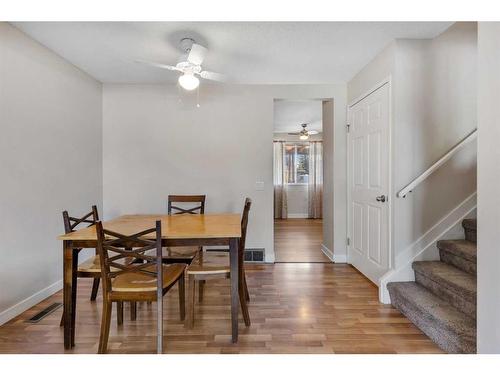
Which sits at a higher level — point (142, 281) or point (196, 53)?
point (196, 53)

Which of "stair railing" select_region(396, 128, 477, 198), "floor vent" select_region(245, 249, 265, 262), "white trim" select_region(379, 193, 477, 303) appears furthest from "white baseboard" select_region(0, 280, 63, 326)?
"stair railing" select_region(396, 128, 477, 198)

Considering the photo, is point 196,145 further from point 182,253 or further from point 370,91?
point 370,91

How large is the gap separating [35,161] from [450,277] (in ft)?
11.6

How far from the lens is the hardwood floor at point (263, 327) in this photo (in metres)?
1.97

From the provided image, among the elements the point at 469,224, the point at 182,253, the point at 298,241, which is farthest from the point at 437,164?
the point at 298,241

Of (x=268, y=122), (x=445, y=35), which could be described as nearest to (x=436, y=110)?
(x=445, y=35)

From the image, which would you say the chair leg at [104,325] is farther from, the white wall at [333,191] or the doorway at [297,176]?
the doorway at [297,176]

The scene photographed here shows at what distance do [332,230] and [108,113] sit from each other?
132 inches

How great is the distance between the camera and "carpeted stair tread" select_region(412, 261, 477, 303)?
2020mm

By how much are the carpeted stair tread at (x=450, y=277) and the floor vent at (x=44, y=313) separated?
311 cm

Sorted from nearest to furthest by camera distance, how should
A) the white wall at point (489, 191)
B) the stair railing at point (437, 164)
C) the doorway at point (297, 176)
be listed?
the white wall at point (489, 191), the stair railing at point (437, 164), the doorway at point (297, 176)

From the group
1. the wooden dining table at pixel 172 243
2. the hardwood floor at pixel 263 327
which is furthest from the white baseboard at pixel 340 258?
the wooden dining table at pixel 172 243

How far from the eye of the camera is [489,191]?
1434 mm

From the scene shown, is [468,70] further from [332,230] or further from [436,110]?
[332,230]
